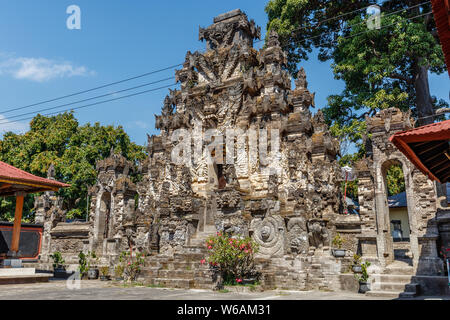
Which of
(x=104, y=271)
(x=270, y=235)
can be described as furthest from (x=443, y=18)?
(x=104, y=271)

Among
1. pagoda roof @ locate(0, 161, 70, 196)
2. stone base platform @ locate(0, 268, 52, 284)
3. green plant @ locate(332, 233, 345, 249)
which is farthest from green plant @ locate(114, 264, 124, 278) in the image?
green plant @ locate(332, 233, 345, 249)

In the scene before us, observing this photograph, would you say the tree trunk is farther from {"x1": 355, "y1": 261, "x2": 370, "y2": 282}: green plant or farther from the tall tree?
{"x1": 355, "y1": 261, "x2": 370, "y2": 282}: green plant

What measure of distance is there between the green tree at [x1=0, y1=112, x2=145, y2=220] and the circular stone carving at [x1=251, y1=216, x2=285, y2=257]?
60.9ft

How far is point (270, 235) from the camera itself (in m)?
13.8

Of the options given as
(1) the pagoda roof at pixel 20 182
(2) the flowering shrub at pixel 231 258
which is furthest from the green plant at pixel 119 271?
(2) the flowering shrub at pixel 231 258

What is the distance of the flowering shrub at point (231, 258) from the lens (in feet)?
39.7

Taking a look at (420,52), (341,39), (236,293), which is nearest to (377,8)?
(341,39)

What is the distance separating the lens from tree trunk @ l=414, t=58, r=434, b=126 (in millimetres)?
21172

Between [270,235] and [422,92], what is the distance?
549 inches

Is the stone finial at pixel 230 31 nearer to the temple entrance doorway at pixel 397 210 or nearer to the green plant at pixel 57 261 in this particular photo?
the temple entrance doorway at pixel 397 210

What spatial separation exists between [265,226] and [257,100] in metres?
6.99

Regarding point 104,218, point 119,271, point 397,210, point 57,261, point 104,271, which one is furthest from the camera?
point 397,210

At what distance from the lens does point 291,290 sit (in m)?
11.9

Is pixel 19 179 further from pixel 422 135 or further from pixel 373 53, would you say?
pixel 373 53
